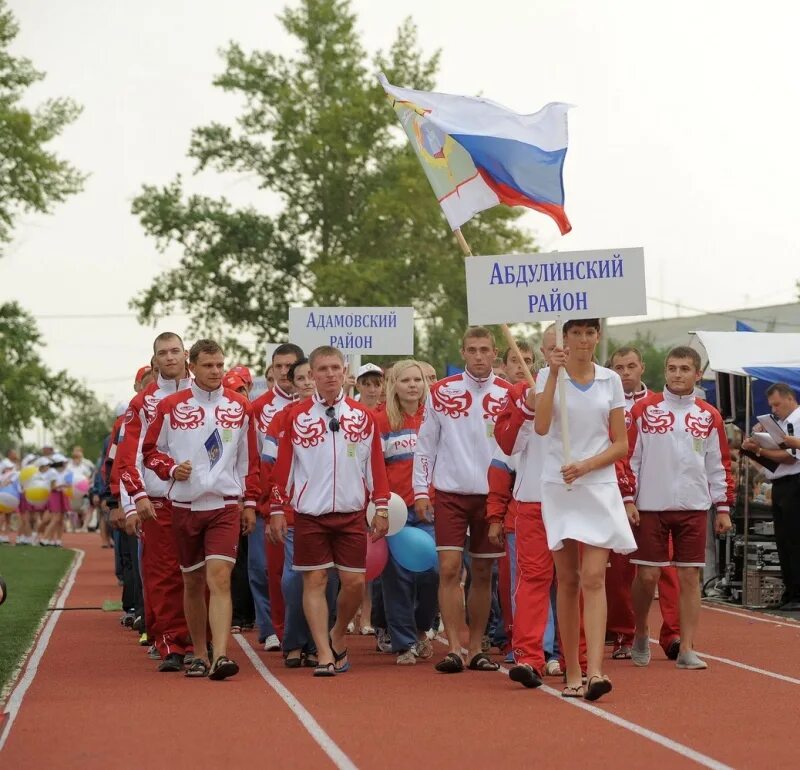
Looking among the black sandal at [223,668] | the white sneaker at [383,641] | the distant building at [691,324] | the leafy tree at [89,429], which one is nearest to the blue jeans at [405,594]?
the white sneaker at [383,641]

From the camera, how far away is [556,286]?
10391 mm

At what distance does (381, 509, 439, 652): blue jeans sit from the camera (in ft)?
40.2

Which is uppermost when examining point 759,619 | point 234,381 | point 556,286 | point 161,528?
point 556,286

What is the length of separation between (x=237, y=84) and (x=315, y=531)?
147ft

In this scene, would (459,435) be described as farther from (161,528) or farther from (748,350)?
(748,350)

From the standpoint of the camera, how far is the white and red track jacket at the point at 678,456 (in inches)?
467

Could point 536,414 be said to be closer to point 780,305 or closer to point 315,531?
point 315,531

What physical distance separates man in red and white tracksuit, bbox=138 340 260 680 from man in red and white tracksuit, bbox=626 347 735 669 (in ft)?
8.70

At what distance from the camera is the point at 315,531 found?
11.3m

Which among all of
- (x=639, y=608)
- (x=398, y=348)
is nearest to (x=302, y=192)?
(x=398, y=348)

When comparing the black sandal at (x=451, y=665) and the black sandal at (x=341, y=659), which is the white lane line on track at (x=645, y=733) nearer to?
the black sandal at (x=451, y=665)

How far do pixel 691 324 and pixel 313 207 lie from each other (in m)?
58.7

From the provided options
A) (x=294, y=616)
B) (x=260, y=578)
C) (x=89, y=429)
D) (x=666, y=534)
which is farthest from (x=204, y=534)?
(x=89, y=429)

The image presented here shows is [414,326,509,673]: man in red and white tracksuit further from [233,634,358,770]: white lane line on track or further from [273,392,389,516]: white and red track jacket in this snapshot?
[233,634,358,770]: white lane line on track
